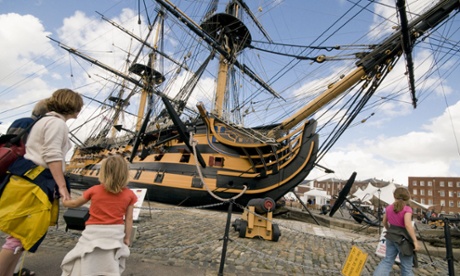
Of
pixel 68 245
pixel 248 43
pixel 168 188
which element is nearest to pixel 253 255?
pixel 68 245

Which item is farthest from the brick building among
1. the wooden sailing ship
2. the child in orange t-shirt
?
the child in orange t-shirt

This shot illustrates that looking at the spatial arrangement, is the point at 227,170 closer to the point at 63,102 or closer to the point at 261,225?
the point at 261,225

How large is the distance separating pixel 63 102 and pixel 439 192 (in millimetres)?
70953

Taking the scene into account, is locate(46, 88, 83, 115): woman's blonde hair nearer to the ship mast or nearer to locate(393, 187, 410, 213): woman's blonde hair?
locate(393, 187, 410, 213): woman's blonde hair

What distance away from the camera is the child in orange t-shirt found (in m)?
1.73

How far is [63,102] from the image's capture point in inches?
77.3

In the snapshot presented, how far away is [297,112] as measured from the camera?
10.1 meters

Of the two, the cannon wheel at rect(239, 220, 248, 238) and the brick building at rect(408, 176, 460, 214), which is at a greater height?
the brick building at rect(408, 176, 460, 214)

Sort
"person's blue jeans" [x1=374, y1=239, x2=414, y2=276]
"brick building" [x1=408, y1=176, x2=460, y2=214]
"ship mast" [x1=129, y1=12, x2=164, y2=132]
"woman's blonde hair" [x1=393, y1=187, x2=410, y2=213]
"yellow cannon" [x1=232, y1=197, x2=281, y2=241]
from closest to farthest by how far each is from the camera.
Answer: "person's blue jeans" [x1=374, y1=239, x2=414, y2=276] → "woman's blonde hair" [x1=393, y1=187, x2=410, y2=213] → "yellow cannon" [x1=232, y1=197, x2=281, y2=241] → "ship mast" [x1=129, y1=12, x2=164, y2=132] → "brick building" [x1=408, y1=176, x2=460, y2=214]

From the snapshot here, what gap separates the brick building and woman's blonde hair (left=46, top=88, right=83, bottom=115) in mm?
65613

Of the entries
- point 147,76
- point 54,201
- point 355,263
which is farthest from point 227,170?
point 147,76

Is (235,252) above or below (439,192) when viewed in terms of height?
below

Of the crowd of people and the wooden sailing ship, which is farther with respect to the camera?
the wooden sailing ship

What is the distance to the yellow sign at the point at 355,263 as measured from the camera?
9.70 feet
